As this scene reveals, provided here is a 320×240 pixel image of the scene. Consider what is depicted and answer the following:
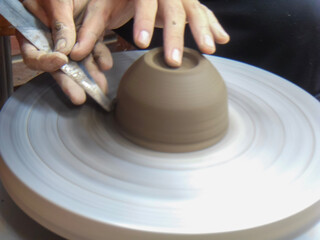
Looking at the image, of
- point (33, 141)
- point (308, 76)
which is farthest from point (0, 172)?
point (308, 76)

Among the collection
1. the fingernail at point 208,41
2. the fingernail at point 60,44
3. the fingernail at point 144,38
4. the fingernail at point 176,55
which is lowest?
the fingernail at point 60,44

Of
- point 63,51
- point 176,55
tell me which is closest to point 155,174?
point 176,55

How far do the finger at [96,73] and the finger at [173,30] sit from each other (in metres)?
0.17

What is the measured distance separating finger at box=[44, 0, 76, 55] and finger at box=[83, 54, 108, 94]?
0.07 metres

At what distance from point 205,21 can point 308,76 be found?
0.70m

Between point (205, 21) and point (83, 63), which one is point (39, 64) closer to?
point (83, 63)

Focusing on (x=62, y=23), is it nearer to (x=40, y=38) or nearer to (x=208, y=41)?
(x=40, y=38)

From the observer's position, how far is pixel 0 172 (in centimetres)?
75

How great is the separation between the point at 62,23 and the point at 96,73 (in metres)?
0.13

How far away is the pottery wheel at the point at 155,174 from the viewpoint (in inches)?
24.9

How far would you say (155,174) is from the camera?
0.73m

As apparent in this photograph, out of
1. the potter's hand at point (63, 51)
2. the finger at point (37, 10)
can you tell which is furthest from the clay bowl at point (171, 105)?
the finger at point (37, 10)

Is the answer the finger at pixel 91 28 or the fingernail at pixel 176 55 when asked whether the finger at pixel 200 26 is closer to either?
the fingernail at pixel 176 55

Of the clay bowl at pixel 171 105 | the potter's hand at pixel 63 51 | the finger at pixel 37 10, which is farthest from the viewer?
the finger at pixel 37 10
